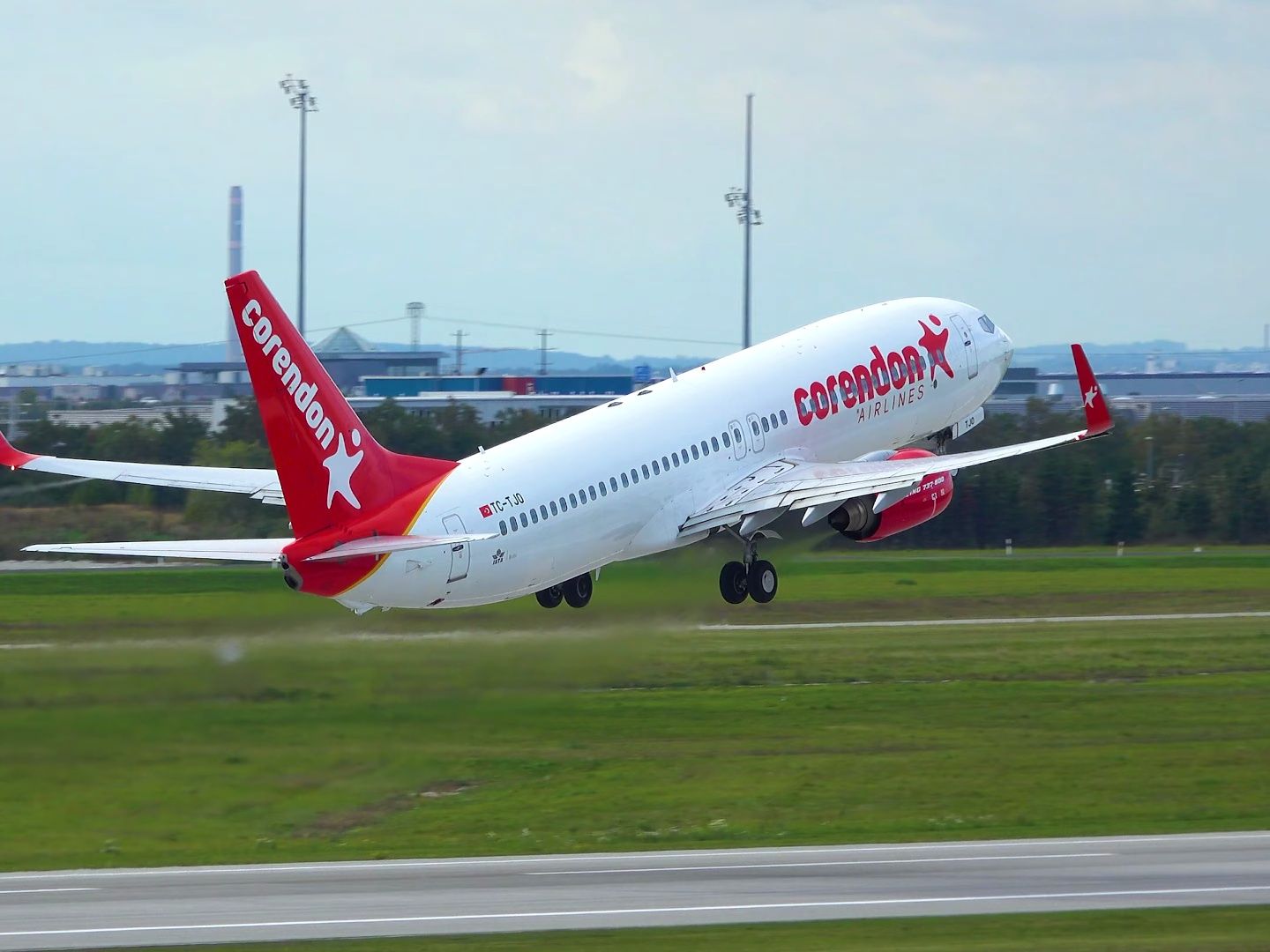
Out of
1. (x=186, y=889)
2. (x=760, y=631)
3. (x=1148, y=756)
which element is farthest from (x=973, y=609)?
(x=186, y=889)

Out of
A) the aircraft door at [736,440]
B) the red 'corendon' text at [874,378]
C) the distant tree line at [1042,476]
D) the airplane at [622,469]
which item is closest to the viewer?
the airplane at [622,469]

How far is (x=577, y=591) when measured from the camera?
148ft

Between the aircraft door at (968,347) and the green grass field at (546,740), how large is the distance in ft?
27.3

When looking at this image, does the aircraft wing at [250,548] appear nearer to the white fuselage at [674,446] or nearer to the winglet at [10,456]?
the white fuselage at [674,446]

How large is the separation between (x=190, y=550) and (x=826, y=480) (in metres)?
16.6

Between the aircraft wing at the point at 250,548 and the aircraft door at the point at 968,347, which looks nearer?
the aircraft wing at the point at 250,548

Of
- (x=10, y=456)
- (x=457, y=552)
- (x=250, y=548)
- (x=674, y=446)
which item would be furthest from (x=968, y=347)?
(x=10, y=456)

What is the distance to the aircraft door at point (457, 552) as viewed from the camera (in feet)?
124

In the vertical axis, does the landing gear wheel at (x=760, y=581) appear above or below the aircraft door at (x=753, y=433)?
below

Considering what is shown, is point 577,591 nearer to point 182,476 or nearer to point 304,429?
point 182,476

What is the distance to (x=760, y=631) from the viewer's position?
196 feet

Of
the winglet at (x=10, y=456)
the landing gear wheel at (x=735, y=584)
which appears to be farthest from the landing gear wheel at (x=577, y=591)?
the winglet at (x=10, y=456)

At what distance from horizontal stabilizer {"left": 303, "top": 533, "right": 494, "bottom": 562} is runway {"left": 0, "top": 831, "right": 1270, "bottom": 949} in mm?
5688

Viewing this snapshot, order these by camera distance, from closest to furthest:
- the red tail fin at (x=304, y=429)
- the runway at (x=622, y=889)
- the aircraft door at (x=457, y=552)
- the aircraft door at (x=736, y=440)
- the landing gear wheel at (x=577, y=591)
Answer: the runway at (x=622, y=889) < the red tail fin at (x=304, y=429) < the aircraft door at (x=457, y=552) < the landing gear wheel at (x=577, y=591) < the aircraft door at (x=736, y=440)
